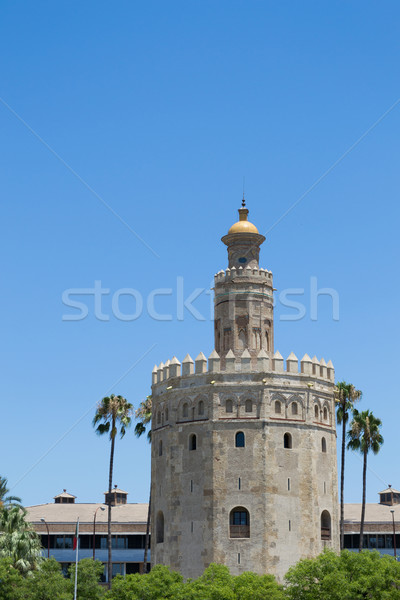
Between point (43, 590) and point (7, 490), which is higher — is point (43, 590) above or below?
below

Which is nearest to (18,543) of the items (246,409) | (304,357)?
(246,409)

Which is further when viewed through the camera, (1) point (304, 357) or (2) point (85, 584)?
(1) point (304, 357)

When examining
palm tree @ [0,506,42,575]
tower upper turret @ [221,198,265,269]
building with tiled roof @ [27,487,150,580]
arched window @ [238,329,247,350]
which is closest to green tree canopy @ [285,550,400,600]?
arched window @ [238,329,247,350]

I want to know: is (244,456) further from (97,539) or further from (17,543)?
(97,539)

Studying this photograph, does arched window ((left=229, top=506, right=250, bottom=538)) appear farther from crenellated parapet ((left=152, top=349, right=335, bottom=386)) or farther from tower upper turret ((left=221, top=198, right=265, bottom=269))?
tower upper turret ((left=221, top=198, right=265, bottom=269))

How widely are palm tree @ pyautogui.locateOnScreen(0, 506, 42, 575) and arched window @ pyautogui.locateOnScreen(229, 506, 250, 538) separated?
41.1 feet

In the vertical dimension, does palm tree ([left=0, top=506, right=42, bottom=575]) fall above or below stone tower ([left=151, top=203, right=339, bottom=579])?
below

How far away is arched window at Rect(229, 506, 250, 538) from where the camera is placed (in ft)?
180

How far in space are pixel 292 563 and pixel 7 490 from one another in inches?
835

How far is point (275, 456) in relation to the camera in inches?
2202

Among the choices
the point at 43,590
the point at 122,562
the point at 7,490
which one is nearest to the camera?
the point at 43,590

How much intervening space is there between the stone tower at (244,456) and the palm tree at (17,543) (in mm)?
8304

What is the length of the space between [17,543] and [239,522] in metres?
13.8

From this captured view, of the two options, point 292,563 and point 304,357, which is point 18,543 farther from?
point 304,357
